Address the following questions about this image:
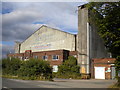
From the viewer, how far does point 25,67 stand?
30031mm

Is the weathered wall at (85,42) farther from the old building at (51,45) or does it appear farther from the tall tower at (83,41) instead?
the old building at (51,45)

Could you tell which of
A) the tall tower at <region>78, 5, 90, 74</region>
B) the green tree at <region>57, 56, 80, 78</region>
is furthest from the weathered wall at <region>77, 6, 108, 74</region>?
the green tree at <region>57, 56, 80, 78</region>

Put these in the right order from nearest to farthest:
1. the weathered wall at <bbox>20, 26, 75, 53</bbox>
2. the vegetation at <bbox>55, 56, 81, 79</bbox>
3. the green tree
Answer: the vegetation at <bbox>55, 56, 81, 79</bbox> → the green tree → the weathered wall at <bbox>20, 26, 75, 53</bbox>

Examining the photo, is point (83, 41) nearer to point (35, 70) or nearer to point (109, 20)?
point (35, 70)

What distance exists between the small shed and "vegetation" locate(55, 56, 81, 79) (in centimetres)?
358

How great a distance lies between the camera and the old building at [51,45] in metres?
50.4

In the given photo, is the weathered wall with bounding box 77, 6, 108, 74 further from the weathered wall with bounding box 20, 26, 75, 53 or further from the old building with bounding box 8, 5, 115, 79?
the weathered wall with bounding box 20, 26, 75, 53

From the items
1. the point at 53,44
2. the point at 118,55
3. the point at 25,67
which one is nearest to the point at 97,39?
the point at 53,44

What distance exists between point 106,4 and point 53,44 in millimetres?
42193

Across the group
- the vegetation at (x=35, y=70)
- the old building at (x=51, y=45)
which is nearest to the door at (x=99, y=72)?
the old building at (x=51, y=45)

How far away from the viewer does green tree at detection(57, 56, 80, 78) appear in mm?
43406

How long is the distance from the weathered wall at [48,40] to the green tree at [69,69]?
6185 mm

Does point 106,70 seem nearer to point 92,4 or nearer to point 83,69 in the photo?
point 83,69

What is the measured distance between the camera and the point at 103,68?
134ft
